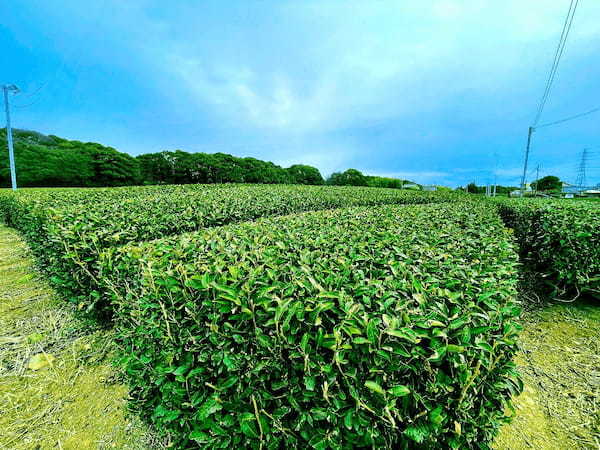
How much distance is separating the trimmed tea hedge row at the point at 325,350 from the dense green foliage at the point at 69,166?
139 ft

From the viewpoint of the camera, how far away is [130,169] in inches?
1479

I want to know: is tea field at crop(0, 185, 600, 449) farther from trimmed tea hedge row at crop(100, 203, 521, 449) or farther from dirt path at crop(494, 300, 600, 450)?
dirt path at crop(494, 300, 600, 450)

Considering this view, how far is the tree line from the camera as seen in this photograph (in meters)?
33.8

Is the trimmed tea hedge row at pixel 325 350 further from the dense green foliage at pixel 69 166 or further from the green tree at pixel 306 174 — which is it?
the dense green foliage at pixel 69 166

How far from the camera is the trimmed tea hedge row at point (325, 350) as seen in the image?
47.6 inches

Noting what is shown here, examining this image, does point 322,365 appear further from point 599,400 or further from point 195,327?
point 599,400

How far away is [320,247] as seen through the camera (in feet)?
7.07

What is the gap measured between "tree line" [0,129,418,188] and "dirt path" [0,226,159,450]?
3377 cm

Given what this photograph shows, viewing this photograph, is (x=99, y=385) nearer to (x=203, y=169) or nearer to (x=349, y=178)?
(x=203, y=169)

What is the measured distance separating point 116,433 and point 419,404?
214 centimetres

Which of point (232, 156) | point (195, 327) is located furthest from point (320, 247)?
point (232, 156)

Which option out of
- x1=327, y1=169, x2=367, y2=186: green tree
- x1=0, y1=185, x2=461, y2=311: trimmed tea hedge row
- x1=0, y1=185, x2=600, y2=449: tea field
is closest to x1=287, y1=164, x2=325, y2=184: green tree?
x1=327, y1=169, x2=367, y2=186: green tree

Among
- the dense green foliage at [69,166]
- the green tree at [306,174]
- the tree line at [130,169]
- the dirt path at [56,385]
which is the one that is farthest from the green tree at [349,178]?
the dirt path at [56,385]

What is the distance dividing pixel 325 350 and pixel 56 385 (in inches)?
109
